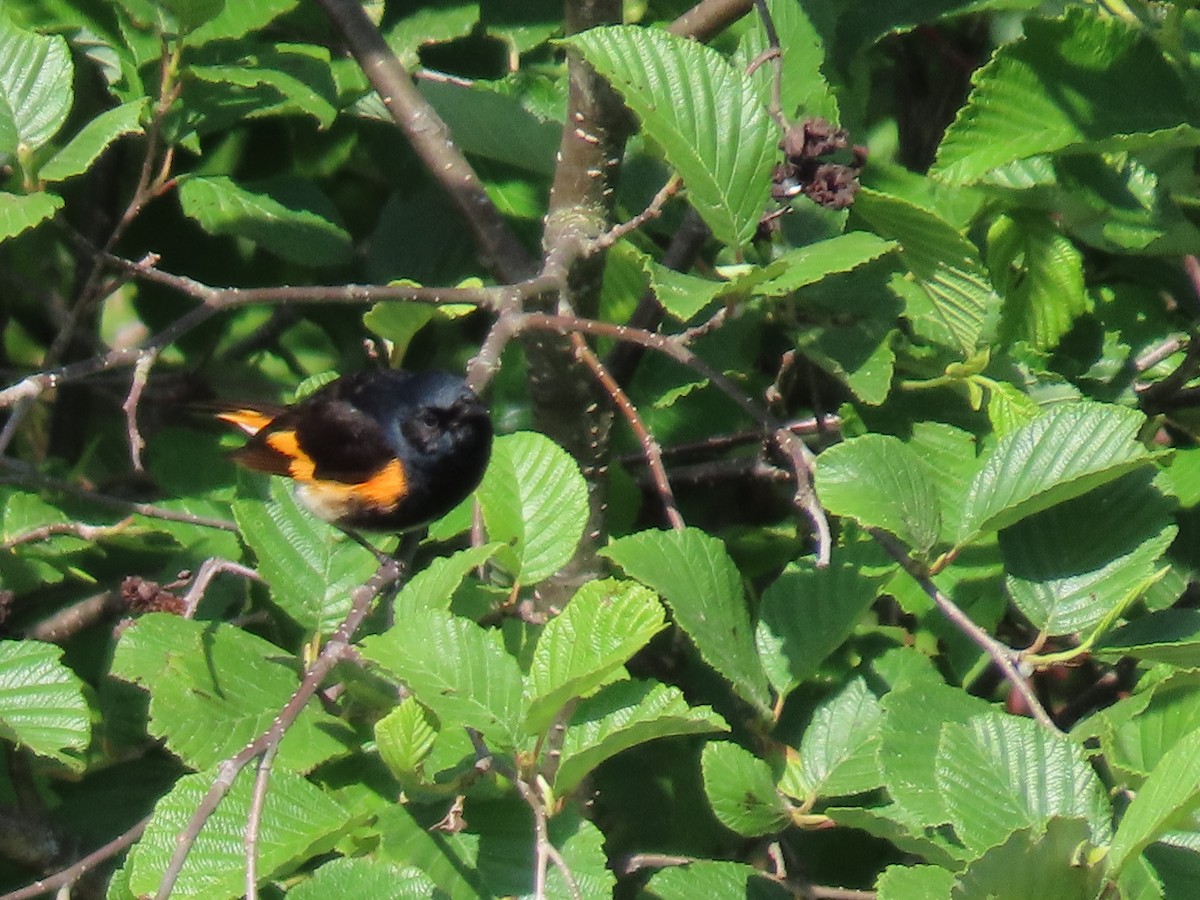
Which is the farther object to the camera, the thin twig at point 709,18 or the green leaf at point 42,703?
the thin twig at point 709,18

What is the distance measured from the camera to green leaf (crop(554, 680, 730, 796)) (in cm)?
154

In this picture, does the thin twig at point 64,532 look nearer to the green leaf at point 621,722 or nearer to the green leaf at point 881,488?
the green leaf at point 621,722

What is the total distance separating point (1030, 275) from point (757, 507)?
66 centimetres

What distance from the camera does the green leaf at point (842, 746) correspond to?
5.84 ft

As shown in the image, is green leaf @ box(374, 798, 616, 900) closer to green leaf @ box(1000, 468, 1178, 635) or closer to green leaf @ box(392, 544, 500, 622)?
green leaf @ box(392, 544, 500, 622)

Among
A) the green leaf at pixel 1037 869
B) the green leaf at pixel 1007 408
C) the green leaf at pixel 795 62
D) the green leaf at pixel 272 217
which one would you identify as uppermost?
the green leaf at pixel 795 62

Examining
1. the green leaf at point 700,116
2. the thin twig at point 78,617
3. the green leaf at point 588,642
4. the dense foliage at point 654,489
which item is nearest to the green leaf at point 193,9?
the dense foliage at point 654,489

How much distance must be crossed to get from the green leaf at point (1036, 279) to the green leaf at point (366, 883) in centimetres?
125

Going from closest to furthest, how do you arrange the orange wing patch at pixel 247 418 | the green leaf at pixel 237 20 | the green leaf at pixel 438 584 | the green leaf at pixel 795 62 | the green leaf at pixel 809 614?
the green leaf at pixel 438 584 < the green leaf at pixel 809 614 < the green leaf at pixel 795 62 < the green leaf at pixel 237 20 < the orange wing patch at pixel 247 418

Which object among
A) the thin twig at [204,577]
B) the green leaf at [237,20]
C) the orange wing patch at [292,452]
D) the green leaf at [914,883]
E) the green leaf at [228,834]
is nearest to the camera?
the green leaf at [914,883]

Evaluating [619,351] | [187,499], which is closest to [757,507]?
[619,351]

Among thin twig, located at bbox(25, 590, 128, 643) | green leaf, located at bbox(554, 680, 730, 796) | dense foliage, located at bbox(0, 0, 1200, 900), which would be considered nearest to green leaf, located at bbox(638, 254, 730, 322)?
dense foliage, located at bbox(0, 0, 1200, 900)

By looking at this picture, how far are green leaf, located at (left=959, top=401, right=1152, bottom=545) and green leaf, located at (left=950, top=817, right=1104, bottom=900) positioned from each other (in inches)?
19.3

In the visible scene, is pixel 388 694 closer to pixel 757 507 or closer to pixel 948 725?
pixel 948 725
